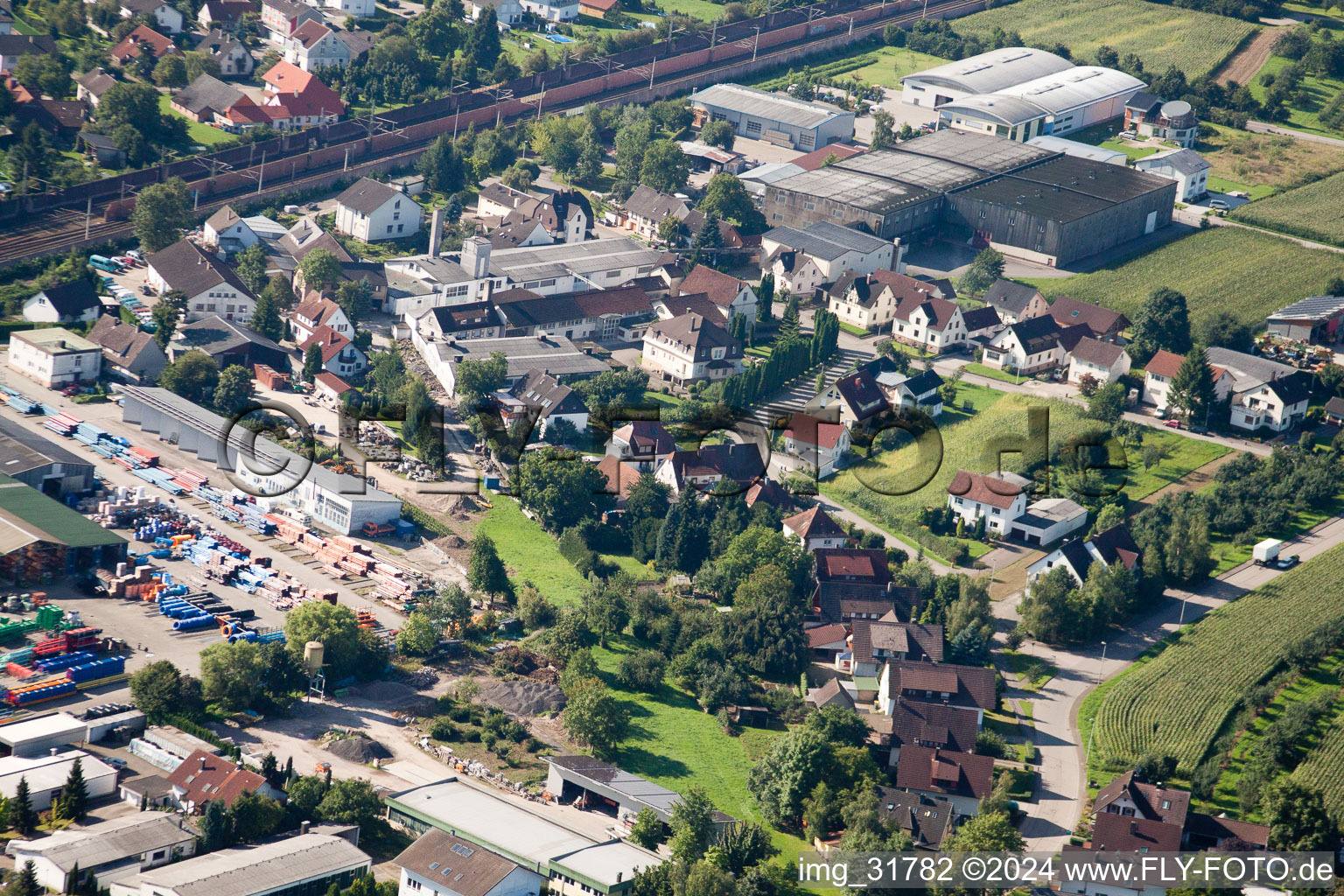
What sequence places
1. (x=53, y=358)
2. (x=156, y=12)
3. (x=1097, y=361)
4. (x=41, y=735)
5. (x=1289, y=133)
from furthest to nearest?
1. (x=1289, y=133)
2. (x=156, y=12)
3. (x=1097, y=361)
4. (x=53, y=358)
5. (x=41, y=735)

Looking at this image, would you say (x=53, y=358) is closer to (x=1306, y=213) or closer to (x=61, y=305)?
(x=61, y=305)

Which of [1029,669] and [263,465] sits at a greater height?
[263,465]

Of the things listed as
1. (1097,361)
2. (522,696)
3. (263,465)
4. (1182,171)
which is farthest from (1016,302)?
(522,696)

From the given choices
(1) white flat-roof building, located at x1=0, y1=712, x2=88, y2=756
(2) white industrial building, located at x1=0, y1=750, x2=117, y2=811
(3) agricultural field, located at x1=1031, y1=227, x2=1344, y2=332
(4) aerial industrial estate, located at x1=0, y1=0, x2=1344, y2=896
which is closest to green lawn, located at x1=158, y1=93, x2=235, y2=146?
(4) aerial industrial estate, located at x1=0, y1=0, x2=1344, y2=896

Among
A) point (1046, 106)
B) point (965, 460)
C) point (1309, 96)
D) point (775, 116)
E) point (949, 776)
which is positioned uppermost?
point (1309, 96)

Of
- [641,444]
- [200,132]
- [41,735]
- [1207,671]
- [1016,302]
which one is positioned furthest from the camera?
[200,132]

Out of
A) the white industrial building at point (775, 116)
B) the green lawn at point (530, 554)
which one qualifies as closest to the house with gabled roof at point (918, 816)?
the green lawn at point (530, 554)

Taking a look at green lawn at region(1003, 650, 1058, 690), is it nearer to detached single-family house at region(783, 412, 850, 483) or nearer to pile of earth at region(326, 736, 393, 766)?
detached single-family house at region(783, 412, 850, 483)

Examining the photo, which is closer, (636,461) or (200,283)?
(636,461)
